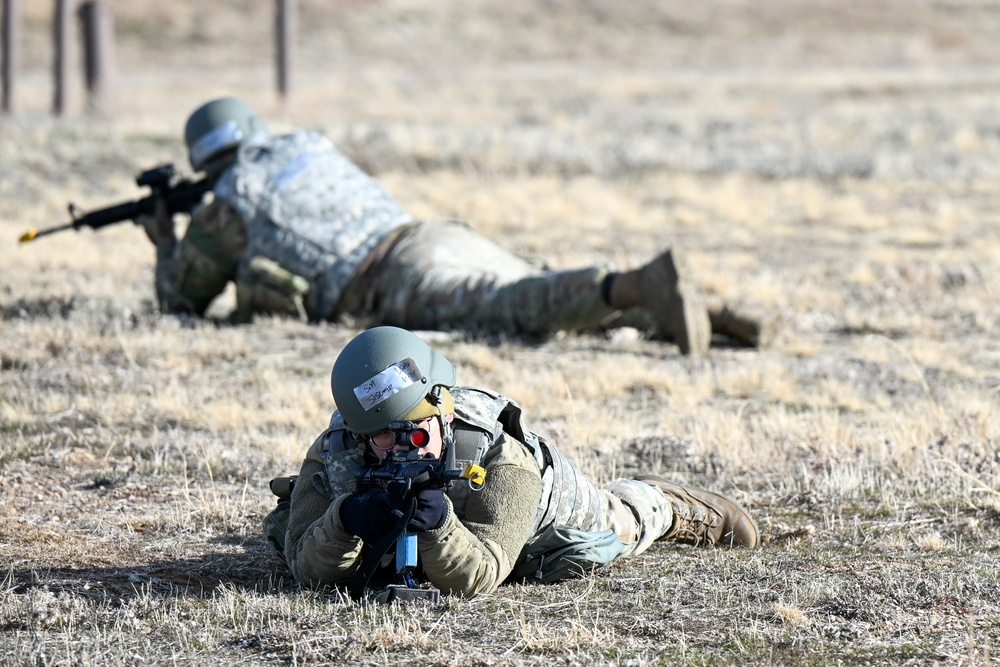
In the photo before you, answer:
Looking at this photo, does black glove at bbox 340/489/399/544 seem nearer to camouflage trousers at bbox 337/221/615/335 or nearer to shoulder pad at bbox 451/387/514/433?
shoulder pad at bbox 451/387/514/433

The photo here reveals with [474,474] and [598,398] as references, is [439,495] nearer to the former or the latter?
[474,474]

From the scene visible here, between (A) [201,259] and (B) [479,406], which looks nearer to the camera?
(B) [479,406]

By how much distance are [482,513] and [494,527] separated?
2.2 inches

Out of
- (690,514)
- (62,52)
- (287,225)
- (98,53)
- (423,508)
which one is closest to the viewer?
(423,508)

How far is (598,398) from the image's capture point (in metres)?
7.86

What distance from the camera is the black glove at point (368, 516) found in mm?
4070

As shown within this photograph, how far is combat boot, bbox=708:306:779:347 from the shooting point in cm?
902

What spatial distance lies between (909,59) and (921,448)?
123 ft

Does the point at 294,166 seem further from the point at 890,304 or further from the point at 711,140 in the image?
the point at 711,140

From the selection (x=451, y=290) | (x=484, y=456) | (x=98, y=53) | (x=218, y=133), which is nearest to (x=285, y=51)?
(x=98, y=53)

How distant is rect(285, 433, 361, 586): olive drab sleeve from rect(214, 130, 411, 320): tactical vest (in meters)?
4.56

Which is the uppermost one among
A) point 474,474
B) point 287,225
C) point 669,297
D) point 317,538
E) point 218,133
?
point 218,133

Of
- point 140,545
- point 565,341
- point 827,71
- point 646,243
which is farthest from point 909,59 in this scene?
point 140,545

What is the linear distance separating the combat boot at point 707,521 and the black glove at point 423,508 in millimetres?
1471
